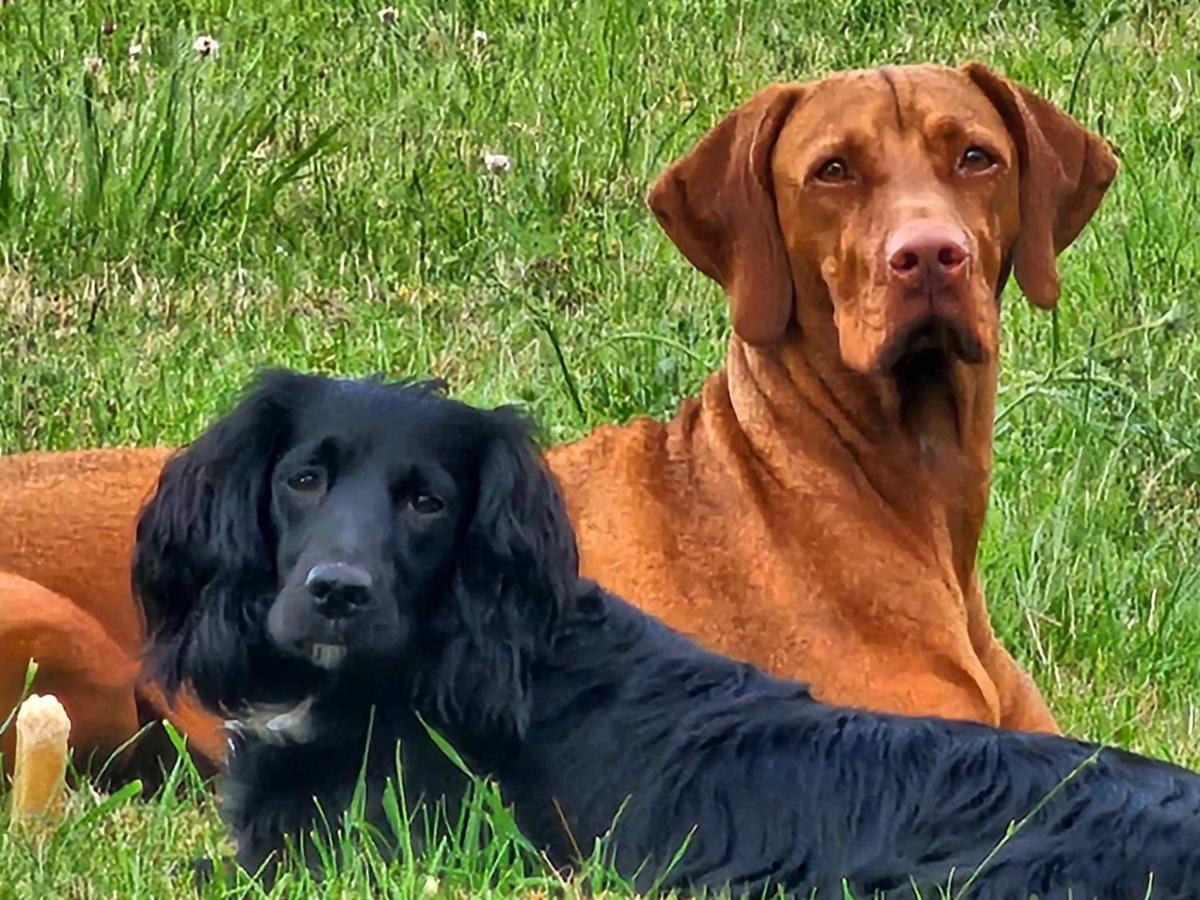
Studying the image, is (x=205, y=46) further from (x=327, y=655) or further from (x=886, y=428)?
(x=327, y=655)

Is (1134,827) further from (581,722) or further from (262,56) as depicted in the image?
(262,56)

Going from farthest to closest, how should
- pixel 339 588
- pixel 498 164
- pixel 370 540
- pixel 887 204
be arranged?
pixel 498 164 → pixel 887 204 → pixel 370 540 → pixel 339 588

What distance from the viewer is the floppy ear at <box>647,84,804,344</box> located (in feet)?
15.5

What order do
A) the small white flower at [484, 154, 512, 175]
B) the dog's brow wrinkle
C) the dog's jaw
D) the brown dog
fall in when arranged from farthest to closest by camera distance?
the small white flower at [484, 154, 512, 175] → the dog's brow wrinkle → the brown dog → the dog's jaw

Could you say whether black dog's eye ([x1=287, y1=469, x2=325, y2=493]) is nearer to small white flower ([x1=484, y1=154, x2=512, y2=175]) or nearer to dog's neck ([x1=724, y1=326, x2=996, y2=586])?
dog's neck ([x1=724, y1=326, x2=996, y2=586])

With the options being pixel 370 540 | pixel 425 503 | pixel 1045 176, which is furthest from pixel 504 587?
pixel 1045 176

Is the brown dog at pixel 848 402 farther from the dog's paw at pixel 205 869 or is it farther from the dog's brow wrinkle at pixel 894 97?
the dog's paw at pixel 205 869

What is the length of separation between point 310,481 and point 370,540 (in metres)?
0.24

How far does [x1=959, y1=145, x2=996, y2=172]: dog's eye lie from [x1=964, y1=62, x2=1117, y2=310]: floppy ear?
0.15 metres

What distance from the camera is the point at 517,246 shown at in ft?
26.5

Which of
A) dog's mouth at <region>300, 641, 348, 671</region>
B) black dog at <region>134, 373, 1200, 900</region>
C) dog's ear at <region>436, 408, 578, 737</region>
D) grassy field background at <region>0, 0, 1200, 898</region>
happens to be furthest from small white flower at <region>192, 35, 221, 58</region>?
dog's mouth at <region>300, 641, 348, 671</region>

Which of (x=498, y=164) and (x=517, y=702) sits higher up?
(x=517, y=702)

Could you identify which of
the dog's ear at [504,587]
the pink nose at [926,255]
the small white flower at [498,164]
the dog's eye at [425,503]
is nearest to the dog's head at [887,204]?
the pink nose at [926,255]

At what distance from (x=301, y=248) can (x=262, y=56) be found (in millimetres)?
1346
